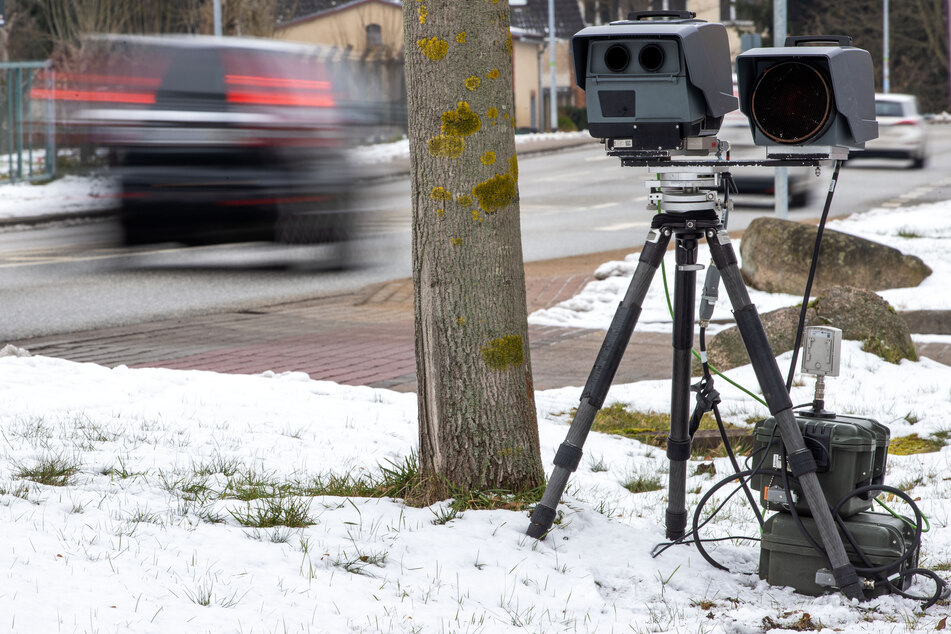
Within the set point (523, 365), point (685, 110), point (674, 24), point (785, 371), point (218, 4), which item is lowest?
point (785, 371)

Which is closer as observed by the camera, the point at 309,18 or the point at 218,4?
the point at 218,4

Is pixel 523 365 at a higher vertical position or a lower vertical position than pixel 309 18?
lower

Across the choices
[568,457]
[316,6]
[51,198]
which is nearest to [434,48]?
[568,457]

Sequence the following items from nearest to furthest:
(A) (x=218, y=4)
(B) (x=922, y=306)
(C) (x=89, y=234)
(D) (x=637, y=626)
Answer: (D) (x=637, y=626) < (B) (x=922, y=306) < (C) (x=89, y=234) < (A) (x=218, y=4)

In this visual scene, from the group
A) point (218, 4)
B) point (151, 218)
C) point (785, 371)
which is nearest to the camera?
point (785, 371)

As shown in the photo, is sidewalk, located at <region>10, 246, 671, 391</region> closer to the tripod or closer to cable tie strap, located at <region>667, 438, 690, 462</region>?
cable tie strap, located at <region>667, 438, 690, 462</region>

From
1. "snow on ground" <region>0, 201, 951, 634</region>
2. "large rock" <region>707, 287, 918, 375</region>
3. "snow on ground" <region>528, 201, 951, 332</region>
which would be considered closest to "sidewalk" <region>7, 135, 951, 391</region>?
"snow on ground" <region>528, 201, 951, 332</region>

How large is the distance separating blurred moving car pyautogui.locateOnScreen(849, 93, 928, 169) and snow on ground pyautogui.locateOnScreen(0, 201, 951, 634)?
19.3 m

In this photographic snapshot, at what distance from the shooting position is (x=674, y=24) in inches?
128

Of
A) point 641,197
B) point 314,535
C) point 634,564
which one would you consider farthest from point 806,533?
point 641,197

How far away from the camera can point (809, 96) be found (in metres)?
3.21

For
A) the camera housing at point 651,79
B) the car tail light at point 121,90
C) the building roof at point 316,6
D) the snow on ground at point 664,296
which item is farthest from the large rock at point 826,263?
the building roof at point 316,6

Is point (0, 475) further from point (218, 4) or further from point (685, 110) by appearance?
point (218, 4)

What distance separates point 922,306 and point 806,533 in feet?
19.4
